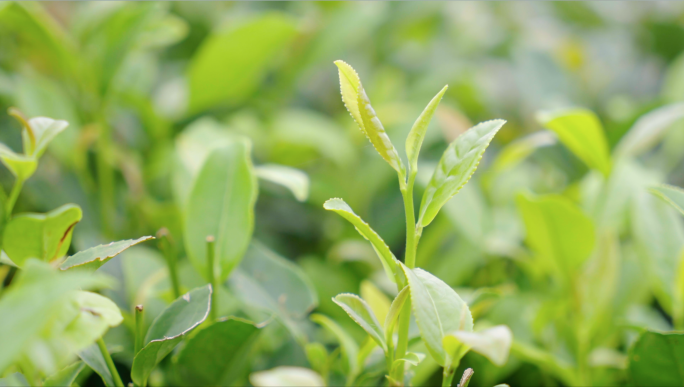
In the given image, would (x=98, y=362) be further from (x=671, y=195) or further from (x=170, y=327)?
(x=671, y=195)

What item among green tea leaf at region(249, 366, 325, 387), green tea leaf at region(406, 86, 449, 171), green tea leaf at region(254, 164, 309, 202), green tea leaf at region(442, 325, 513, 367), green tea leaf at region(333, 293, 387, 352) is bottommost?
green tea leaf at region(249, 366, 325, 387)

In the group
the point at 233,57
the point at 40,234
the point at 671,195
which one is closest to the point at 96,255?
the point at 40,234

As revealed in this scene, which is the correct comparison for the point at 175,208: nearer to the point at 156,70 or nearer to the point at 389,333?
the point at 389,333

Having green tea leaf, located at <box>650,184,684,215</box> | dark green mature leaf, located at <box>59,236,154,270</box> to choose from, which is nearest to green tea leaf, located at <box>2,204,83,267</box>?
dark green mature leaf, located at <box>59,236,154,270</box>

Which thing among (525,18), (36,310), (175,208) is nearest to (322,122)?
(175,208)

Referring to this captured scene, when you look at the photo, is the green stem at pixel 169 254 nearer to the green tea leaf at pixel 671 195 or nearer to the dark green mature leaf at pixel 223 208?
the dark green mature leaf at pixel 223 208

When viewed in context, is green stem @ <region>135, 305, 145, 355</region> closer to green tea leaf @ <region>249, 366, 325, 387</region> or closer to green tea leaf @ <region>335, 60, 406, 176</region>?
green tea leaf @ <region>249, 366, 325, 387</region>

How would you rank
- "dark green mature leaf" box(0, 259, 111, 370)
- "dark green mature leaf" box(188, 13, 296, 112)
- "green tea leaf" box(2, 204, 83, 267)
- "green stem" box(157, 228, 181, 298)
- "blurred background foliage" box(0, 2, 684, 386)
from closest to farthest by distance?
"dark green mature leaf" box(0, 259, 111, 370) < "green tea leaf" box(2, 204, 83, 267) < "green stem" box(157, 228, 181, 298) < "blurred background foliage" box(0, 2, 684, 386) < "dark green mature leaf" box(188, 13, 296, 112)
